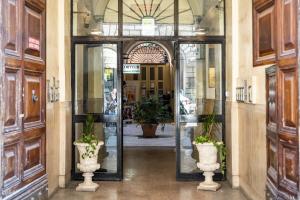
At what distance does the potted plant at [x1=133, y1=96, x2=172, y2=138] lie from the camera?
1373cm

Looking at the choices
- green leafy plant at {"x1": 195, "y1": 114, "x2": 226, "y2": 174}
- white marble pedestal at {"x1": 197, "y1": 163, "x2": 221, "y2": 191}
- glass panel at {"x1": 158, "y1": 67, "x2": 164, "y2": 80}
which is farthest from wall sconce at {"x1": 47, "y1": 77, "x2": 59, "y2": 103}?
glass panel at {"x1": 158, "y1": 67, "x2": 164, "y2": 80}

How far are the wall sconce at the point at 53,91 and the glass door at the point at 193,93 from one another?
1.91 meters

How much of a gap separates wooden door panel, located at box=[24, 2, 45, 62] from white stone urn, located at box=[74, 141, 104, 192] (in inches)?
87.5

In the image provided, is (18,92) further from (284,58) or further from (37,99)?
(284,58)

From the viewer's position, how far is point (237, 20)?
6.46 metres

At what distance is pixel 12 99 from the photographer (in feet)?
11.8

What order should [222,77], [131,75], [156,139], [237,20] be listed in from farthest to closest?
[131,75] < [156,139] < [222,77] < [237,20]

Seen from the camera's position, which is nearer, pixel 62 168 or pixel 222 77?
pixel 62 168

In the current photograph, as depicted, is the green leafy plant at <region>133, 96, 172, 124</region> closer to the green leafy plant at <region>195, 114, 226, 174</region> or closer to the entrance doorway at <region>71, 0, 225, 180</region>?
the entrance doorway at <region>71, 0, 225, 180</region>

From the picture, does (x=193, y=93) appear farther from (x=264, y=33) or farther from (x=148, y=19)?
(x=264, y=33)

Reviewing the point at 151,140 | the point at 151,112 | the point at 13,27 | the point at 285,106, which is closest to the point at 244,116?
the point at 285,106

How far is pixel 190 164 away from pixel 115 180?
122 centimetres

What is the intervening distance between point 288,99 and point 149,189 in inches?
140

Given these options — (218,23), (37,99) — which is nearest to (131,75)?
(218,23)
